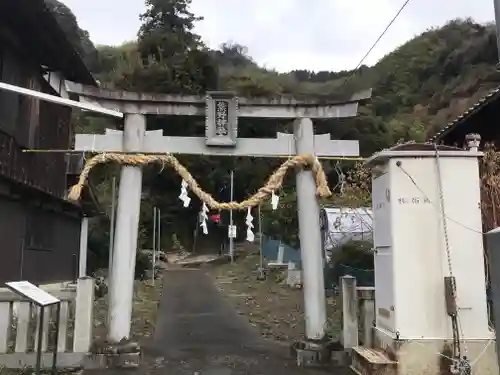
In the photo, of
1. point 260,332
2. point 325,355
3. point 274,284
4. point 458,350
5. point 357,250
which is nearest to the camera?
point 458,350

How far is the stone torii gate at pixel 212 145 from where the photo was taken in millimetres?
8594

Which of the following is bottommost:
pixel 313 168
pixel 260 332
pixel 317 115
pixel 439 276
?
pixel 260 332

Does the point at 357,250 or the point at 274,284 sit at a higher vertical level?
the point at 357,250

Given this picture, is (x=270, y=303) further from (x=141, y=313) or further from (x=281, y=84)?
(x=281, y=84)

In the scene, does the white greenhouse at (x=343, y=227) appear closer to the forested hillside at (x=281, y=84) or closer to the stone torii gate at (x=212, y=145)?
the forested hillside at (x=281, y=84)

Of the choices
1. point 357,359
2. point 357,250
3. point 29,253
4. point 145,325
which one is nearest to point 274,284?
point 357,250

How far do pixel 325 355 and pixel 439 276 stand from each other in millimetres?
2935

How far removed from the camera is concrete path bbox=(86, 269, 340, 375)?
8133 mm

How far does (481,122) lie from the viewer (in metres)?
12.1

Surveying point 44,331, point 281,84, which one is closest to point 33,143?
point 44,331

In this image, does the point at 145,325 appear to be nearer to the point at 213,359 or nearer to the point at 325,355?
the point at 213,359

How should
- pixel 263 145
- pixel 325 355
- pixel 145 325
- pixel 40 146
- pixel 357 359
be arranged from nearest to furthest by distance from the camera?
1. pixel 357 359
2. pixel 325 355
3. pixel 263 145
4. pixel 145 325
5. pixel 40 146

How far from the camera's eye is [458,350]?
618 cm

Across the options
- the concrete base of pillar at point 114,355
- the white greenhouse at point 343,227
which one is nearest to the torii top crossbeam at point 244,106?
the concrete base of pillar at point 114,355
